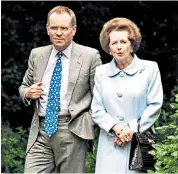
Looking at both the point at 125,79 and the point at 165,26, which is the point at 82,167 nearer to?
the point at 125,79

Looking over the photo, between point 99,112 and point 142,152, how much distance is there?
45 cm

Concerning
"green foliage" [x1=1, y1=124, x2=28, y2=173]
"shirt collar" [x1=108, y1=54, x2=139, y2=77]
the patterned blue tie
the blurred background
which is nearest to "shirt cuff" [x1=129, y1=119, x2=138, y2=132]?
"shirt collar" [x1=108, y1=54, x2=139, y2=77]

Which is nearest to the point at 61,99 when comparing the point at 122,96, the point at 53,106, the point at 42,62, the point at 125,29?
the point at 53,106

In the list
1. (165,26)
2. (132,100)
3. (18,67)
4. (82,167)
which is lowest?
(82,167)

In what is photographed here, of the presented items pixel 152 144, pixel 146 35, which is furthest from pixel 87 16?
pixel 152 144

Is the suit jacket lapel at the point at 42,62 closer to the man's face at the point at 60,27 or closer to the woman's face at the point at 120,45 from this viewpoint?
the man's face at the point at 60,27

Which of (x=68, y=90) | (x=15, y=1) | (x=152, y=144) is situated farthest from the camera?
(x=15, y=1)

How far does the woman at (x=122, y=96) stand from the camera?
5.68 m

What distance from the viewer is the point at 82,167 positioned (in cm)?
609

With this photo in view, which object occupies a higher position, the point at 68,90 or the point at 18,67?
the point at 18,67

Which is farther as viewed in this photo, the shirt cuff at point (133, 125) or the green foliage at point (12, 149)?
the green foliage at point (12, 149)

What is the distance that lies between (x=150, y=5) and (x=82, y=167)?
12.8 ft

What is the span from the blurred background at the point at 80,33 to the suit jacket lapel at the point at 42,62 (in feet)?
11.2

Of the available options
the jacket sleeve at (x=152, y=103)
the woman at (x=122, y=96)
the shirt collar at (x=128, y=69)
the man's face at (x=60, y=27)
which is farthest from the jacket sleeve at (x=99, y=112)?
the man's face at (x=60, y=27)
